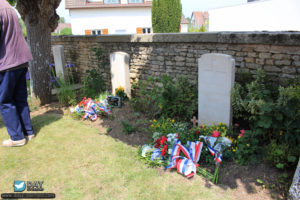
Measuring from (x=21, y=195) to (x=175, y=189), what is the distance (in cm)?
183

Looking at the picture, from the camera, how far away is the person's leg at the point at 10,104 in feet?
11.9

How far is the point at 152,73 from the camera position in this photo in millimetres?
5730

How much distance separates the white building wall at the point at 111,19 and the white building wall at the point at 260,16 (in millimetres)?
8266

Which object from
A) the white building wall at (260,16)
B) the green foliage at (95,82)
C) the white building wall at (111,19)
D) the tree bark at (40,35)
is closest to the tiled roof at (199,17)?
the white building wall at (111,19)

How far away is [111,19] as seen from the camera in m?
22.3

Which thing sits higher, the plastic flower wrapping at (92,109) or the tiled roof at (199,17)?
the tiled roof at (199,17)

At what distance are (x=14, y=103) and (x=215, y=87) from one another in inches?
129

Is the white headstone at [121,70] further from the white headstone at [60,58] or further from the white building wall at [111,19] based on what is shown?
the white building wall at [111,19]

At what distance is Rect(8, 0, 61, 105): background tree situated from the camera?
18.5 ft

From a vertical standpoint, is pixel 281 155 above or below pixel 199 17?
below

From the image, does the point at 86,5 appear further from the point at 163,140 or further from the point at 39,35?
the point at 163,140

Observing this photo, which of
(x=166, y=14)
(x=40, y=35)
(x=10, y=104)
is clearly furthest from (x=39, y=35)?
(x=166, y=14)

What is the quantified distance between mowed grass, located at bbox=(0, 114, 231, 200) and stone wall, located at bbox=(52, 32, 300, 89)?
2.04 metres

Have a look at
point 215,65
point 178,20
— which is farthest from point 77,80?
point 178,20
